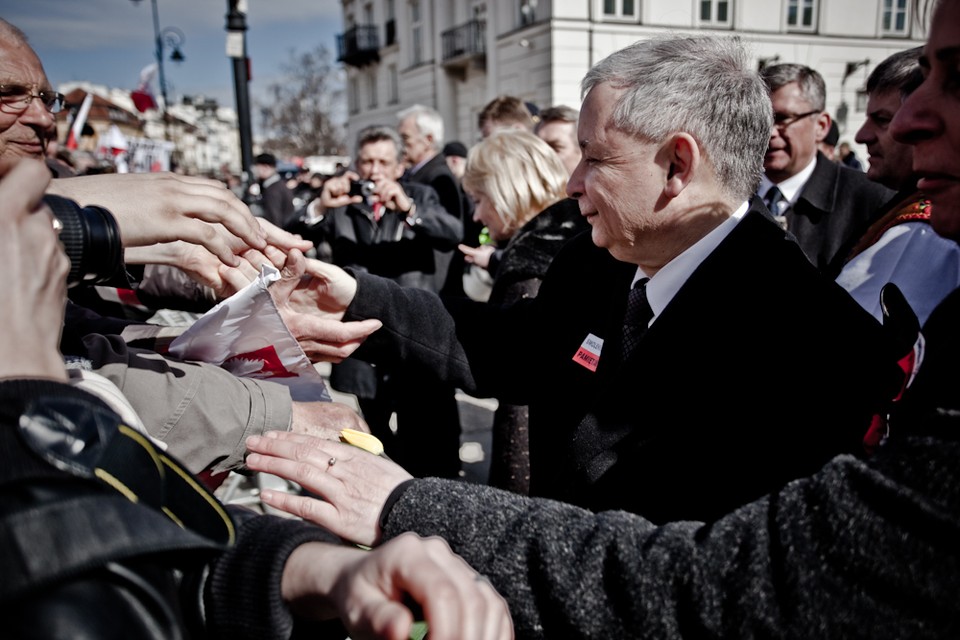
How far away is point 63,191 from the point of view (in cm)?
129

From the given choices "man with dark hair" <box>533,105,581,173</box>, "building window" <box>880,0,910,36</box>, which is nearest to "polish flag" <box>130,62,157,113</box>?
"man with dark hair" <box>533,105,581,173</box>

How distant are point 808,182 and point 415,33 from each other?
88.4 feet

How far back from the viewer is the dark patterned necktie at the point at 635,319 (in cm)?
180

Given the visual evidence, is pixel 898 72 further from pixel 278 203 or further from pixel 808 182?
pixel 278 203

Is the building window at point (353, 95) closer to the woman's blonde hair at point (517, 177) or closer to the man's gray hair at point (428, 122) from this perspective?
the man's gray hair at point (428, 122)

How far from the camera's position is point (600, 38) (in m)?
17.9

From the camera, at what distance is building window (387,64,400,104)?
A: 30.0 metres

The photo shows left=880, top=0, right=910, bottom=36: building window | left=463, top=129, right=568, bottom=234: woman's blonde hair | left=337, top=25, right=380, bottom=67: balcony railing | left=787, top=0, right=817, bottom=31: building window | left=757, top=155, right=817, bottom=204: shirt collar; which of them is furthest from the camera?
left=337, top=25, right=380, bottom=67: balcony railing

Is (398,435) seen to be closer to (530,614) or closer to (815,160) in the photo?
(815,160)

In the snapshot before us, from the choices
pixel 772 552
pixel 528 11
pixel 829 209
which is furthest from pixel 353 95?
pixel 772 552

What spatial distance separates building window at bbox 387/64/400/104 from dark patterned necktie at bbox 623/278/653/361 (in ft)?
97.2

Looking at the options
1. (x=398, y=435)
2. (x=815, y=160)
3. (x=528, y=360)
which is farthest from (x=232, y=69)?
(x=528, y=360)

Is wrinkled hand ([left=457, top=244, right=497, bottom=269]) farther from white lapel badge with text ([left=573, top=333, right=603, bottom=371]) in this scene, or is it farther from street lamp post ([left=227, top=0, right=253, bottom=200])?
street lamp post ([left=227, top=0, right=253, bottom=200])

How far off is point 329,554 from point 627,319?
1.08 m
